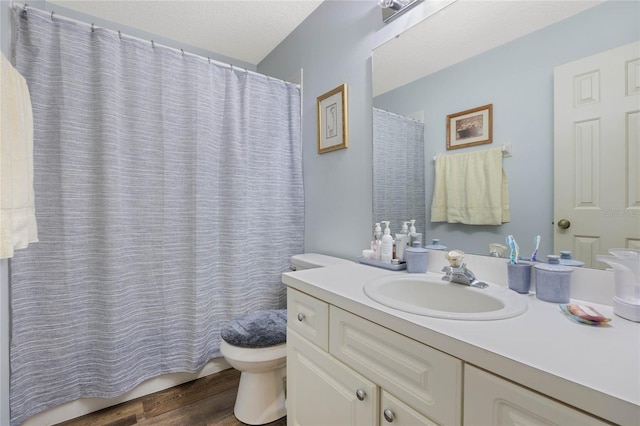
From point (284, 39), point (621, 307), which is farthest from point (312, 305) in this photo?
point (284, 39)

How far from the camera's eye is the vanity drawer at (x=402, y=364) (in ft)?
2.10

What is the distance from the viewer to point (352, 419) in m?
0.89

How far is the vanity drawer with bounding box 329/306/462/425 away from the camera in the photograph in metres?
0.64

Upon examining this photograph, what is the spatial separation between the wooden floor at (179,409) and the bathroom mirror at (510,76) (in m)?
1.41

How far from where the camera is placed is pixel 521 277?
94 cm

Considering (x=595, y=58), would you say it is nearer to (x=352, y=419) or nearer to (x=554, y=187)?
(x=554, y=187)

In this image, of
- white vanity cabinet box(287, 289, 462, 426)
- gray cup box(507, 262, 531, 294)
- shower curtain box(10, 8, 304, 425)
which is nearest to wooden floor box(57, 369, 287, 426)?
shower curtain box(10, 8, 304, 425)

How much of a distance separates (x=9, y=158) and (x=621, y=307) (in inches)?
74.6

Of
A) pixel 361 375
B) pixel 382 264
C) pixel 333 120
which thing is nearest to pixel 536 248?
pixel 382 264

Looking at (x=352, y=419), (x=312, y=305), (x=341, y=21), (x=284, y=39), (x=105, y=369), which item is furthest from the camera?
(x=284, y=39)

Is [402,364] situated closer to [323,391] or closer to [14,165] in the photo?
[323,391]

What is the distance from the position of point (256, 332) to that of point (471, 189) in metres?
1.19

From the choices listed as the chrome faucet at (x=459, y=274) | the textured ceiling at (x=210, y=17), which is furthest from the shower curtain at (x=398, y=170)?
the textured ceiling at (x=210, y=17)

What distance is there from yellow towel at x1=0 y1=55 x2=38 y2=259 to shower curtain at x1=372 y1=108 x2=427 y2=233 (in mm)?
1438
